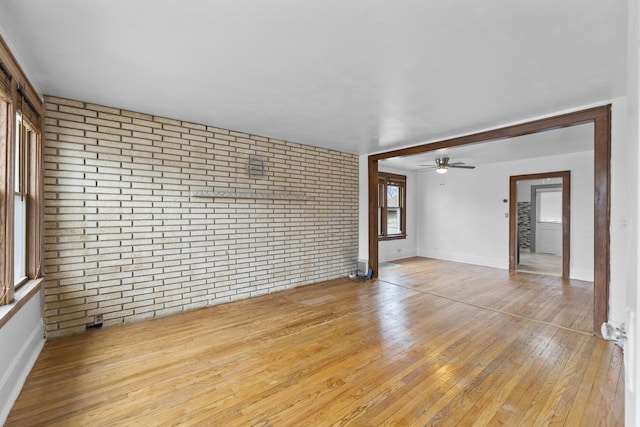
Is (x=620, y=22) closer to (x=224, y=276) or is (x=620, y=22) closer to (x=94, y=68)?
(x=94, y=68)

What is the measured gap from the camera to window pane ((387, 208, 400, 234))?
26.0 feet

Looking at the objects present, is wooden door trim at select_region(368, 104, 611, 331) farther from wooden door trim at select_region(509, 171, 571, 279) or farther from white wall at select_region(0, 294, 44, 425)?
white wall at select_region(0, 294, 44, 425)

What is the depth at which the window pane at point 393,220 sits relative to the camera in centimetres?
794

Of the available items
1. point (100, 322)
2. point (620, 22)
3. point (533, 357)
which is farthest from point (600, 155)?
point (100, 322)

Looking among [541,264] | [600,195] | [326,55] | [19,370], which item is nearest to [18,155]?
[19,370]

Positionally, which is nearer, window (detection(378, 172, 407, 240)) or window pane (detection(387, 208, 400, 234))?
window (detection(378, 172, 407, 240))

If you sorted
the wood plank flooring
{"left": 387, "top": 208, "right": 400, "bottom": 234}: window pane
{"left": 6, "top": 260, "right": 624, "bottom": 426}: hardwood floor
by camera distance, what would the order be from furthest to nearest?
{"left": 387, "top": 208, "right": 400, "bottom": 234}: window pane < the wood plank flooring < {"left": 6, "top": 260, "right": 624, "bottom": 426}: hardwood floor

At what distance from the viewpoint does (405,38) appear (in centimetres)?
198

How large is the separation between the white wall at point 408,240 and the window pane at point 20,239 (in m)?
6.42

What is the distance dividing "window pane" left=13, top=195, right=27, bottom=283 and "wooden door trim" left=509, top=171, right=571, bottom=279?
7.96m

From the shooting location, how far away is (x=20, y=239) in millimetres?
2689

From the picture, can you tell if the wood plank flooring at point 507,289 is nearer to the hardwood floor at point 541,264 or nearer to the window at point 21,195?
the hardwood floor at point 541,264

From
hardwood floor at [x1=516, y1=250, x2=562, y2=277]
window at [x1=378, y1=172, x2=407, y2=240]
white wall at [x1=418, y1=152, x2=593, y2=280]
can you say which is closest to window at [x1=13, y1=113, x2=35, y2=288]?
window at [x1=378, y1=172, x2=407, y2=240]

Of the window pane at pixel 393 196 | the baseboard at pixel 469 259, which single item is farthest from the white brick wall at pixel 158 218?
the baseboard at pixel 469 259
